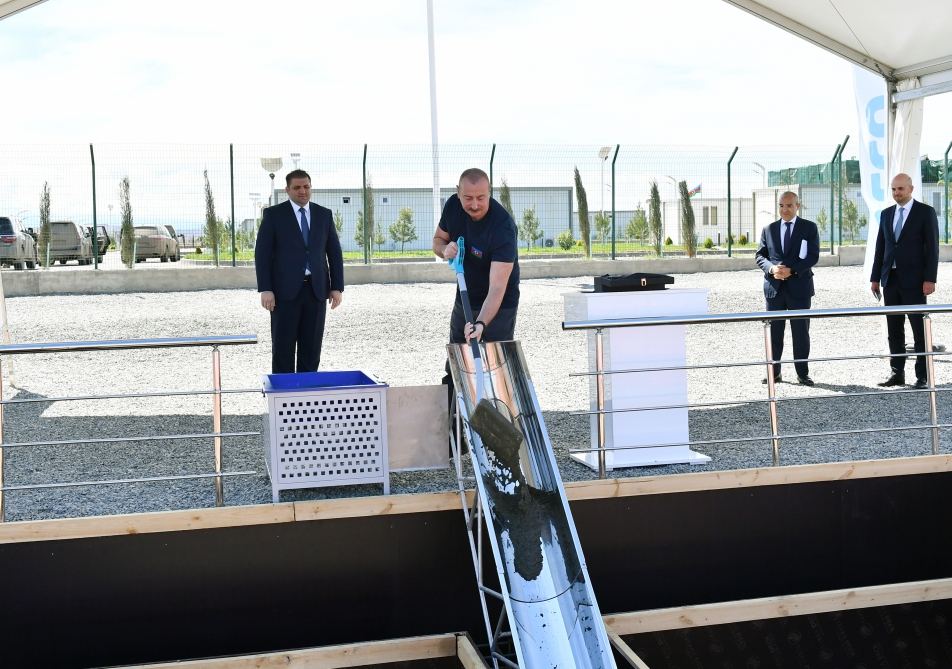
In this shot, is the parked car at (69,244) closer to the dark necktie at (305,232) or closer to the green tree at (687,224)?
the green tree at (687,224)

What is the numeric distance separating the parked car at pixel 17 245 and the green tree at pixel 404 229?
530 centimetres

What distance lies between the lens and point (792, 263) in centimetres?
706

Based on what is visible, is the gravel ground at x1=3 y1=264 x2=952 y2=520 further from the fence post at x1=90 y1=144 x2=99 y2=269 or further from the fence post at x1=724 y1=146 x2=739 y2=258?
the fence post at x1=724 y1=146 x2=739 y2=258

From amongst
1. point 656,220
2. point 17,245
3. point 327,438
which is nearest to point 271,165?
point 17,245

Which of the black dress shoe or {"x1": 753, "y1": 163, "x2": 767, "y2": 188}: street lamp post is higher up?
{"x1": 753, "y1": 163, "x2": 767, "y2": 188}: street lamp post

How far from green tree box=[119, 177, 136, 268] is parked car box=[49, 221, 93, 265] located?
52 cm

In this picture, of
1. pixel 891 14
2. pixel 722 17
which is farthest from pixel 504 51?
pixel 891 14

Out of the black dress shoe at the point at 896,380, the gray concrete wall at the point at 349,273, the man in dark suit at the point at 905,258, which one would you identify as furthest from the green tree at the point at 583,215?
the black dress shoe at the point at 896,380

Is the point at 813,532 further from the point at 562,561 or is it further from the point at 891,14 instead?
the point at 891,14

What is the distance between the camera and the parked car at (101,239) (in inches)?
568

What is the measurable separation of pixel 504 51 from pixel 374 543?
19.4m

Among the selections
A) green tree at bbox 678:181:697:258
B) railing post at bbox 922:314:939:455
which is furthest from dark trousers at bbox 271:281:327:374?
A: green tree at bbox 678:181:697:258

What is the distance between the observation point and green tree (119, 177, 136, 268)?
14573 millimetres

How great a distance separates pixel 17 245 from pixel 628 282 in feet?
39.8
